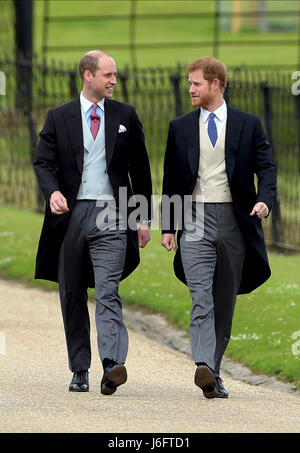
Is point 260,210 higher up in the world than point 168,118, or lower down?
higher up

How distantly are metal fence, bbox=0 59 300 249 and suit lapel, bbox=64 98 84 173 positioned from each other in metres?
7.46

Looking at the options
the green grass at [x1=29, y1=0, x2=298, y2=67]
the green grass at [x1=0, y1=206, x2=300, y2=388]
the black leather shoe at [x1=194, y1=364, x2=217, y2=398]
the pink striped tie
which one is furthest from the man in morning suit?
the green grass at [x1=29, y1=0, x2=298, y2=67]

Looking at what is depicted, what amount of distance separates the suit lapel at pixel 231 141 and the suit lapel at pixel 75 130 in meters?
0.82

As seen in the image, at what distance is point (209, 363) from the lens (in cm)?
763

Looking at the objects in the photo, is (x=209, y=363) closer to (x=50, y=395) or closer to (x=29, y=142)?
(x=50, y=395)

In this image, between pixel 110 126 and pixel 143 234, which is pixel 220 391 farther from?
pixel 110 126

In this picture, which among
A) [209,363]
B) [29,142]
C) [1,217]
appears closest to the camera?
[209,363]

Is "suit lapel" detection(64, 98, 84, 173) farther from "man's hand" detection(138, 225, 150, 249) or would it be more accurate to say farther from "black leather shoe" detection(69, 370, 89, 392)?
"black leather shoe" detection(69, 370, 89, 392)

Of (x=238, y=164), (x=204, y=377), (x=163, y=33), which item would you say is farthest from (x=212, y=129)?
(x=163, y=33)

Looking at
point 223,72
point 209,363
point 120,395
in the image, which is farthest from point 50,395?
point 223,72

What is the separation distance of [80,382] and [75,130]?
1.43 m

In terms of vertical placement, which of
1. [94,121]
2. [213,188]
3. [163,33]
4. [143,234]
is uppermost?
[94,121]

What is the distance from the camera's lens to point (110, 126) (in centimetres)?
792

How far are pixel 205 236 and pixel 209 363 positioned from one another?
718 millimetres
